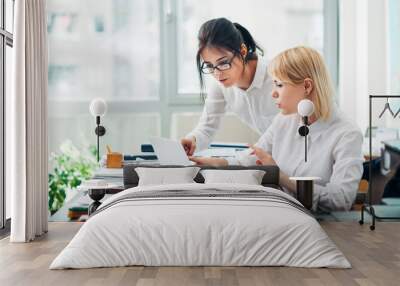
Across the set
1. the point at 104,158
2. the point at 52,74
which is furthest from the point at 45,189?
the point at 52,74

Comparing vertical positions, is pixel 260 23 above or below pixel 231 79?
above

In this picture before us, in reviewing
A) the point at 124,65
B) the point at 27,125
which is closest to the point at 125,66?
the point at 124,65

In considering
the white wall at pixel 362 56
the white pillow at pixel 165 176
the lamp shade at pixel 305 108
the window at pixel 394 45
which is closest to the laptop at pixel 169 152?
the white pillow at pixel 165 176

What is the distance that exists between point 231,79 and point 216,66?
8.7 inches

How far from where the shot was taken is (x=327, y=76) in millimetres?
7242

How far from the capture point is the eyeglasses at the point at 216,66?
7.20m

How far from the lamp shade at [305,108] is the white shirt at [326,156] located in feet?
0.55

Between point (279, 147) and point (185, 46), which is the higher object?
point (185, 46)

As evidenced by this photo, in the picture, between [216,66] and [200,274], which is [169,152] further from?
[200,274]

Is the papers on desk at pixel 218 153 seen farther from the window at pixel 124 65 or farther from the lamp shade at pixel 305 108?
the lamp shade at pixel 305 108

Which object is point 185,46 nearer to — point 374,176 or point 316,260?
point 374,176

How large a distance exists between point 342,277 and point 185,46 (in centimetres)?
382

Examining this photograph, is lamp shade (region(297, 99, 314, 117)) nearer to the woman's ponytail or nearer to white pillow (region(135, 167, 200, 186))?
the woman's ponytail

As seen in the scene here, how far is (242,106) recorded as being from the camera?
24.0ft
